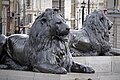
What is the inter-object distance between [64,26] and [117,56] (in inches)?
148

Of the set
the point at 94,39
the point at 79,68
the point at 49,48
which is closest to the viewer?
the point at 49,48

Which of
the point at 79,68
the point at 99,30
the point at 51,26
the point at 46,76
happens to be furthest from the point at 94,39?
the point at 46,76

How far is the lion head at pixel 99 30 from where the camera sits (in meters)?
15.2

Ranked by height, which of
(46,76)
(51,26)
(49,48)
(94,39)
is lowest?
(46,76)

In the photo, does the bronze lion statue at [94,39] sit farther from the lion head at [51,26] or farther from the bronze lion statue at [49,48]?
the lion head at [51,26]

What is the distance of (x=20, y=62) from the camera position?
12453mm

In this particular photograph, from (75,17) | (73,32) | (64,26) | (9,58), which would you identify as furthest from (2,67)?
(75,17)

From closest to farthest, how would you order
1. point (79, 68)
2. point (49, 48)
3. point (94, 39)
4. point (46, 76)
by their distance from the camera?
point (46, 76), point (49, 48), point (79, 68), point (94, 39)

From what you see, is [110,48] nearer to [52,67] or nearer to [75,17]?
[52,67]

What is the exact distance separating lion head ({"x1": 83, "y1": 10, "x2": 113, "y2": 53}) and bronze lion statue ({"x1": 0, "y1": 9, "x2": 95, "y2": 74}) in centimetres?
319

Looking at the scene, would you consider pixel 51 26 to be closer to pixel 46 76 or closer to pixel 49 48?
pixel 49 48

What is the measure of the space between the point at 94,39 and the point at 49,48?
3.74 m

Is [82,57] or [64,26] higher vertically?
[64,26]

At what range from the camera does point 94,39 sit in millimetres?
15234
